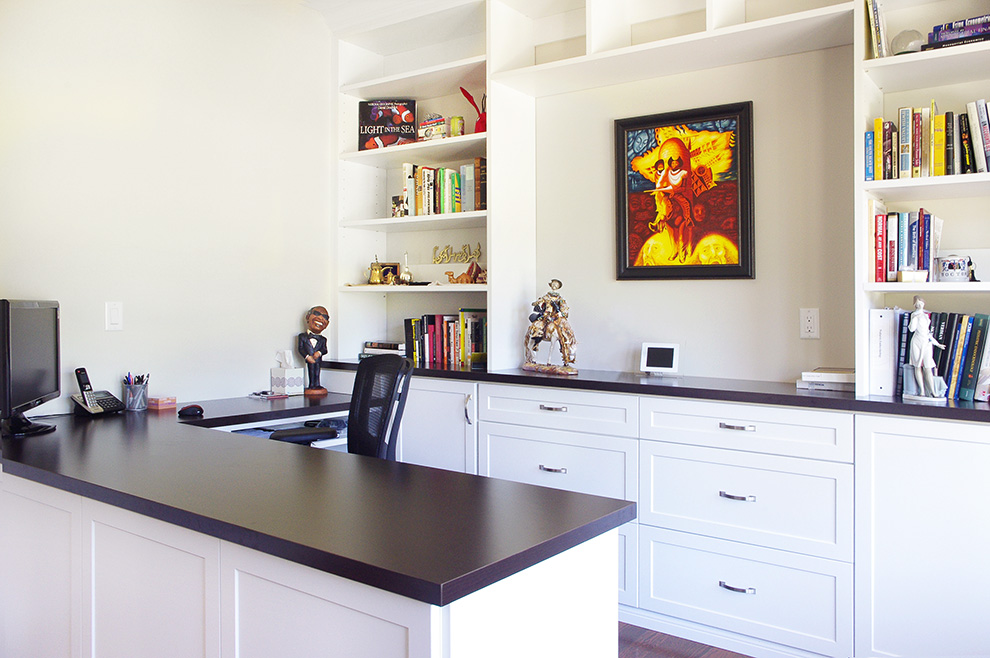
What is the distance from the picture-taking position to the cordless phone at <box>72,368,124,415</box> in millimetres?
2953

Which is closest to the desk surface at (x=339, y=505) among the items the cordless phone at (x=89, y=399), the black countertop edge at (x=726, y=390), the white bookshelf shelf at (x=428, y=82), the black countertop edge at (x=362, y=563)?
the black countertop edge at (x=362, y=563)

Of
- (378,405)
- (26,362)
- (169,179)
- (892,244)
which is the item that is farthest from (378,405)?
(892,244)

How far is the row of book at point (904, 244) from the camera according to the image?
2613mm

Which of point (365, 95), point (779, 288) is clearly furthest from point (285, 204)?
point (779, 288)

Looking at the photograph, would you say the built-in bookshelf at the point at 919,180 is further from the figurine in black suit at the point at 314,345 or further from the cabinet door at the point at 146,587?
the figurine in black suit at the point at 314,345

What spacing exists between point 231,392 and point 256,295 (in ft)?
1.62

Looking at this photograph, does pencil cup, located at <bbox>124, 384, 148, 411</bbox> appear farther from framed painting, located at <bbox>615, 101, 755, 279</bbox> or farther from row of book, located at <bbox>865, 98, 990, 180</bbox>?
row of book, located at <bbox>865, 98, 990, 180</bbox>

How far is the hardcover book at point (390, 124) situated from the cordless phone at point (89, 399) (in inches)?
73.6

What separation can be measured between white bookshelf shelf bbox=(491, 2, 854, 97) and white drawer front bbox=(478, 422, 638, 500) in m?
1.57

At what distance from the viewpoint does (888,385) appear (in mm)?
2631

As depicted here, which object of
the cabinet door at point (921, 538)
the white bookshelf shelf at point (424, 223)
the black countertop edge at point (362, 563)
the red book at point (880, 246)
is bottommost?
the cabinet door at point (921, 538)

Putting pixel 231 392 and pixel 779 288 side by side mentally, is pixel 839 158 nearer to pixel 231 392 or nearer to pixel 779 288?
pixel 779 288

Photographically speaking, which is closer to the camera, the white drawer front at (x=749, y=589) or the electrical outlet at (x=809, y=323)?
the white drawer front at (x=749, y=589)

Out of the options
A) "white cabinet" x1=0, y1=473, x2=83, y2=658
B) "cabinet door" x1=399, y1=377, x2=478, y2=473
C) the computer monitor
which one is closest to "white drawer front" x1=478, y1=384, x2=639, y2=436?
"cabinet door" x1=399, y1=377, x2=478, y2=473
